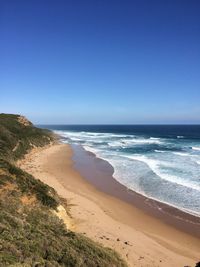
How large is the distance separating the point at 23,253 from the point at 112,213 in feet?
35.5

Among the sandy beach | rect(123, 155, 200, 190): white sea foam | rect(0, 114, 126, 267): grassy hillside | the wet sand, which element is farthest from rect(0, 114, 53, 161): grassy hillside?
rect(123, 155, 200, 190): white sea foam

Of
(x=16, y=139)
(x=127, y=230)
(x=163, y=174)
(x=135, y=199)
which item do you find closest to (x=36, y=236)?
(x=127, y=230)

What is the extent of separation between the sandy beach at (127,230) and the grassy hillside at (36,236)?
6.51ft

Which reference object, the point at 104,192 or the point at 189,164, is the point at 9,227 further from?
the point at 189,164

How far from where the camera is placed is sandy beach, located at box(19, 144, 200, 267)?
571 inches

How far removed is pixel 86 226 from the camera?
1723cm

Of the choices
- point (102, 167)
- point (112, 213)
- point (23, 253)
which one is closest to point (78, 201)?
point (112, 213)

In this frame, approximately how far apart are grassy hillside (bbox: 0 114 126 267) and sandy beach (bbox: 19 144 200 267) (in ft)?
6.51

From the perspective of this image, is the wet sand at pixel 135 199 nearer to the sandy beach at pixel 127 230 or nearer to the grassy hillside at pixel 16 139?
the sandy beach at pixel 127 230

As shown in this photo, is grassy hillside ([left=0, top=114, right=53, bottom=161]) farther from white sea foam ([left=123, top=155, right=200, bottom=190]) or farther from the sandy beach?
white sea foam ([left=123, top=155, right=200, bottom=190])

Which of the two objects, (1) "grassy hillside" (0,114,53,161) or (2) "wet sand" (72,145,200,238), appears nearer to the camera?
(2) "wet sand" (72,145,200,238)

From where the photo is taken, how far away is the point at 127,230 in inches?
690

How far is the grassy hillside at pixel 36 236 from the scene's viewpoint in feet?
33.9

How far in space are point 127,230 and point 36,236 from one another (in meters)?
7.28
